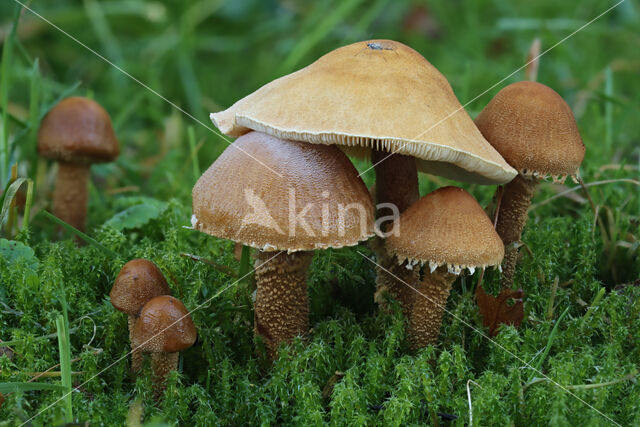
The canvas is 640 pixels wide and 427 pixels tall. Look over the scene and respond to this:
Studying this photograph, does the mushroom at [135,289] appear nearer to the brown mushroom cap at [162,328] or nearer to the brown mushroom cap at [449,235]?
the brown mushroom cap at [162,328]

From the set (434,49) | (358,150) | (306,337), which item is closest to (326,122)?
(358,150)

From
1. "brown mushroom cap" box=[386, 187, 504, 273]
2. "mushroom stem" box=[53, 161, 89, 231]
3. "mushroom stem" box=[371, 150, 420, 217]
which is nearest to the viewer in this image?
"brown mushroom cap" box=[386, 187, 504, 273]

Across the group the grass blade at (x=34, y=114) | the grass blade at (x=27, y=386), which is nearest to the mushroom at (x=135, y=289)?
the grass blade at (x=27, y=386)

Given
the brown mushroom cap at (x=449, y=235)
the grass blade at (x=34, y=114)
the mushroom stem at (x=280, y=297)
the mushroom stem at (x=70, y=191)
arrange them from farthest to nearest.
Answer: the mushroom stem at (x=70, y=191), the grass blade at (x=34, y=114), the mushroom stem at (x=280, y=297), the brown mushroom cap at (x=449, y=235)

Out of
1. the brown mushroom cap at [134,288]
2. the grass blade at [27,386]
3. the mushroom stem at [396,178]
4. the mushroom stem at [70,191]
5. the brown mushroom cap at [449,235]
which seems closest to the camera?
the grass blade at [27,386]

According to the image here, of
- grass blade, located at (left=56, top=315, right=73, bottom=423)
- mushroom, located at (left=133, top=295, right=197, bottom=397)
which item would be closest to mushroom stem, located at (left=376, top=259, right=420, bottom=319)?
mushroom, located at (left=133, top=295, right=197, bottom=397)

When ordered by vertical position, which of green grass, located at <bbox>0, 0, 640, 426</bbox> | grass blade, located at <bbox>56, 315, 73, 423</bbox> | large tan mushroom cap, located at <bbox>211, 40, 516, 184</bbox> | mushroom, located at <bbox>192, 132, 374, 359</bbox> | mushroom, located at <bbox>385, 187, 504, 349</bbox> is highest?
large tan mushroom cap, located at <bbox>211, 40, 516, 184</bbox>

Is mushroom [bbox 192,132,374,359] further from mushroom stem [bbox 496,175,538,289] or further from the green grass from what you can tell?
mushroom stem [bbox 496,175,538,289]
